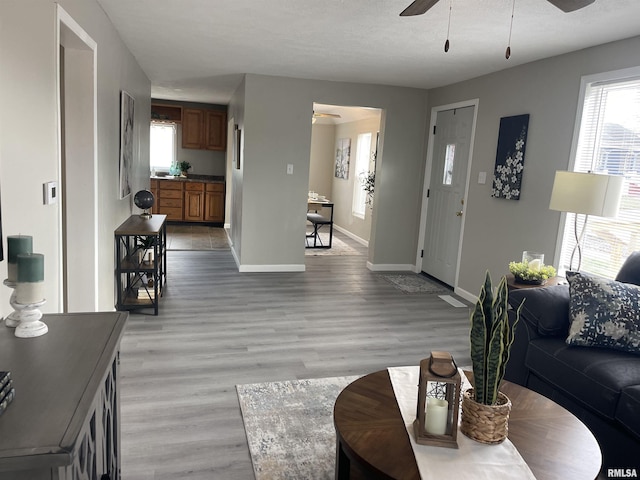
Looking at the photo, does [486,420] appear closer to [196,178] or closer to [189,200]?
[189,200]

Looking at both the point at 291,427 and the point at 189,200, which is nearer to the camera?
the point at 291,427

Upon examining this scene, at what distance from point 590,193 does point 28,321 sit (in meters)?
3.01

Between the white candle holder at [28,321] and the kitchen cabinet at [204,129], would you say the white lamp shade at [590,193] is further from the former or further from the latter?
the kitchen cabinet at [204,129]

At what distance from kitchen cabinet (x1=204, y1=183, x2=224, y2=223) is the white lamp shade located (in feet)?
22.8

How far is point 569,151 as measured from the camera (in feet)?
12.0

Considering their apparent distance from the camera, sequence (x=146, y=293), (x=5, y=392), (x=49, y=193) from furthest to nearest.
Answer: (x=146, y=293) < (x=49, y=193) < (x=5, y=392)

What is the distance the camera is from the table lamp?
111 inches

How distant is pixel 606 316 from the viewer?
2.39 meters

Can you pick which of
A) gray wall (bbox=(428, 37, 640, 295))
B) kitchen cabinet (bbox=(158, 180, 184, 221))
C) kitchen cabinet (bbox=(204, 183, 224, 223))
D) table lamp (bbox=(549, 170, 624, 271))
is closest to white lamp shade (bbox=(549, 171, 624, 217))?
table lamp (bbox=(549, 170, 624, 271))

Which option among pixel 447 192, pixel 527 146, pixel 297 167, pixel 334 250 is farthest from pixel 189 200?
pixel 527 146

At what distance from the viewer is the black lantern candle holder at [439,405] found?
1.48 metres

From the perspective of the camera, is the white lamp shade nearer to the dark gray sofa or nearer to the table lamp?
the table lamp

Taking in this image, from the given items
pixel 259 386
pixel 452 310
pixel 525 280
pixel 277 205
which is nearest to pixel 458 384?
pixel 259 386

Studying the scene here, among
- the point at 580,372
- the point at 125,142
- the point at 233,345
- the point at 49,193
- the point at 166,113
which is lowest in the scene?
the point at 233,345
